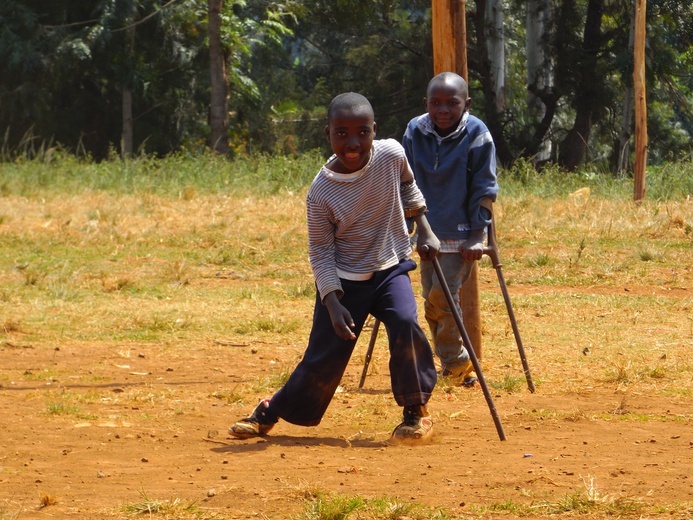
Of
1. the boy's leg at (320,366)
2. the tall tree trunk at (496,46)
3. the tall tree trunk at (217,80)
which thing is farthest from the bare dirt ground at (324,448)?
the tall tree trunk at (496,46)

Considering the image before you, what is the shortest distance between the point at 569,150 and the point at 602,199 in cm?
863

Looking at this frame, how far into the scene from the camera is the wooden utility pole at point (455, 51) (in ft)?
21.7

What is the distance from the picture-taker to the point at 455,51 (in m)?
6.64

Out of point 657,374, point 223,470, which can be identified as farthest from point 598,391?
point 223,470

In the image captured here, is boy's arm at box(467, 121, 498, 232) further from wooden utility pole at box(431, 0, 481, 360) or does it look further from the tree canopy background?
the tree canopy background

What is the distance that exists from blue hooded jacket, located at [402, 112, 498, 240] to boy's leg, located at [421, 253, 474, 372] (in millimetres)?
175

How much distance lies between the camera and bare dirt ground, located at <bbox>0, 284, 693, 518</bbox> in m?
3.96

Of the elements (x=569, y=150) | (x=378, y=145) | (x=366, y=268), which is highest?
(x=378, y=145)

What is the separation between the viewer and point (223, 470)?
174 inches

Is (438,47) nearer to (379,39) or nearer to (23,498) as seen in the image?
(23,498)

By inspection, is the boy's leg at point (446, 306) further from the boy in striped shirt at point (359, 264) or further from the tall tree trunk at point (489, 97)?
the tall tree trunk at point (489, 97)

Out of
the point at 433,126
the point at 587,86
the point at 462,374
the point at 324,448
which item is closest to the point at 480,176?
the point at 433,126

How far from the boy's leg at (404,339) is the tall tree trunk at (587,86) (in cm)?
1766

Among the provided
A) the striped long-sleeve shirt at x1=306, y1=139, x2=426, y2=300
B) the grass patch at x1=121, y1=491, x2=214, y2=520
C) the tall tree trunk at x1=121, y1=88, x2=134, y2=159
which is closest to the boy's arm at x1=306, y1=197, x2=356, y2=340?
the striped long-sleeve shirt at x1=306, y1=139, x2=426, y2=300
